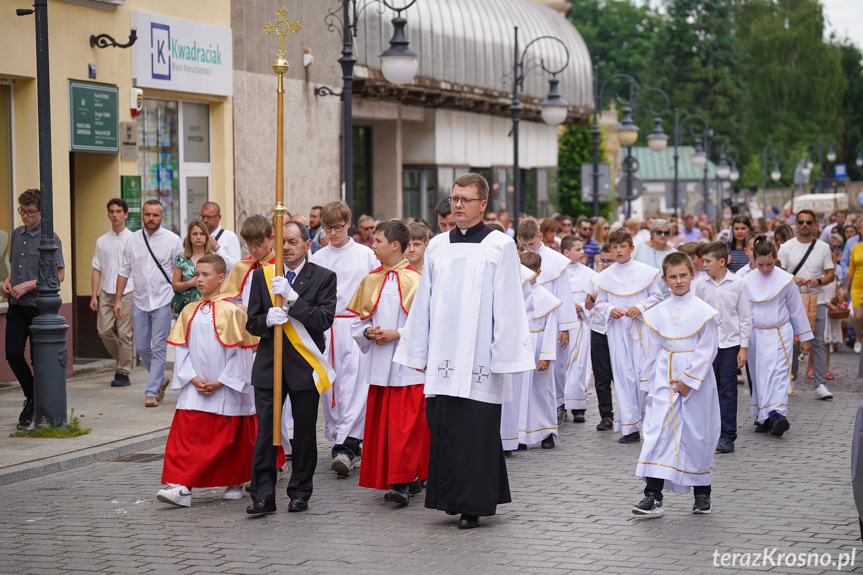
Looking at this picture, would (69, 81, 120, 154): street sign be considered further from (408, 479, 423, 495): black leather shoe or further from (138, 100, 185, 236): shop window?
(408, 479, 423, 495): black leather shoe

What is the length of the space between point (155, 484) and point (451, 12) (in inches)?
799

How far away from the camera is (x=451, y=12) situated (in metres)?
27.8

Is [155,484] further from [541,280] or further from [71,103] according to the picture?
[71,103]

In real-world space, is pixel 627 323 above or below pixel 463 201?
below

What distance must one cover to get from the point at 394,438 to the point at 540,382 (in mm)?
2662

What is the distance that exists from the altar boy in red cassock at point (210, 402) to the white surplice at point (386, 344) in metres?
0.78

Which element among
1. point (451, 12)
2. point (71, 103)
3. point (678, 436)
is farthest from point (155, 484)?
point (451, 12)

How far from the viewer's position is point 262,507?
25.6ft

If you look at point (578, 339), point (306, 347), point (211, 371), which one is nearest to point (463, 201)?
point (306, 347)

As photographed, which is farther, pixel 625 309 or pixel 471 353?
pixel 625 309

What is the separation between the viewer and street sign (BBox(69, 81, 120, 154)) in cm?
1498

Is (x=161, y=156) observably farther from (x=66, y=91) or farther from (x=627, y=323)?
(x=627, y=323)

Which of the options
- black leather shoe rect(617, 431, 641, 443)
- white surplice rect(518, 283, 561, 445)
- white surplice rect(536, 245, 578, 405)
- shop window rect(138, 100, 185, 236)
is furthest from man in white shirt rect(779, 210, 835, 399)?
shop window rect(138, 100, 185, 236)

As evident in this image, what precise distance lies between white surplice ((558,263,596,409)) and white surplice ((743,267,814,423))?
1.54 metres
